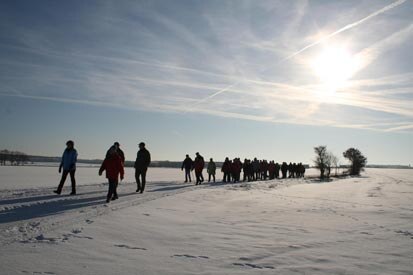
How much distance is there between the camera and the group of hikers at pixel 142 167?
10664 millimetres

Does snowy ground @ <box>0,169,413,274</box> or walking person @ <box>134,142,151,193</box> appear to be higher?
walking person @ <box>134,142,151,193</box>

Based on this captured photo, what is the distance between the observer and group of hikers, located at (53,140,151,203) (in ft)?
34.6

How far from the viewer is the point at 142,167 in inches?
552

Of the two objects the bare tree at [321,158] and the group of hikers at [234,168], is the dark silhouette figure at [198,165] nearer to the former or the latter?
the group of hikers at [234,168]

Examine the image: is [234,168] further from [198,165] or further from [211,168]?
[198,165]

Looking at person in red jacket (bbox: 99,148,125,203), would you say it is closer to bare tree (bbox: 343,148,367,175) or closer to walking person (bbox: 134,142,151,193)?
walking person (bbox: 134,142,151,193)

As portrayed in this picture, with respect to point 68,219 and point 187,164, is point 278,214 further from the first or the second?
point 187,164

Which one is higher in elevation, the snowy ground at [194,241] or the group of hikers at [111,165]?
the group of hikers at [111,165]

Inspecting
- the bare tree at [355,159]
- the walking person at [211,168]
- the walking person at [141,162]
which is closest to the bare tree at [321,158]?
the bare tree at [355,159]

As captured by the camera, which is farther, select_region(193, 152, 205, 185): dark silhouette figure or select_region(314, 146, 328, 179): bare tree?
select_region(314, 146, 328, 179): bare tree

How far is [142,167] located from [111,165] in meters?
3.42

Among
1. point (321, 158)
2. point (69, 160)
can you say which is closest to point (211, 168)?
point (69, 160)

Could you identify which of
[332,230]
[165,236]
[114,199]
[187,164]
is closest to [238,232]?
[165,236]

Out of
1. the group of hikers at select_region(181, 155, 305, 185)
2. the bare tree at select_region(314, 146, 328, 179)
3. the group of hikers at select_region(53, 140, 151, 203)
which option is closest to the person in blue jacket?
the group of hikers at select_region(53, 140, 151, 203)
